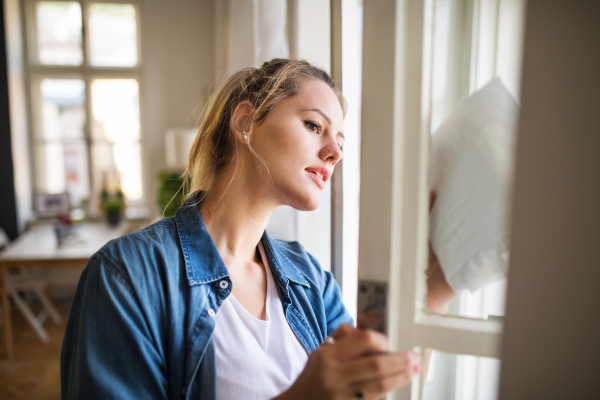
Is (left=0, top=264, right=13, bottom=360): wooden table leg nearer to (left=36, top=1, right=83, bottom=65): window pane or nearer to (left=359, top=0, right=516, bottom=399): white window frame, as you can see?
(left=36, top=1, right=83, bottom=65): window pane

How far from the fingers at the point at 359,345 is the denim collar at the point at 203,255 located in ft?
1.42

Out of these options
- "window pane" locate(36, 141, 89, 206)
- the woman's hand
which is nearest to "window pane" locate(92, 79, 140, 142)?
"window pane" locate(36, 141, 89, 206)

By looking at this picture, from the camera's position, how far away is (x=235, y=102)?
0.96m

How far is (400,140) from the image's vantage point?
37 centimetres

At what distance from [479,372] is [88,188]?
4482mm

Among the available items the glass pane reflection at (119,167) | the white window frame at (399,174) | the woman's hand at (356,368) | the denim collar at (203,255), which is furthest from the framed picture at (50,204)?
the white window frame at (399,174)

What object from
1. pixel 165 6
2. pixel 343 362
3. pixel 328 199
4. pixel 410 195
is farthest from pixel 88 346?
pixel 165 6

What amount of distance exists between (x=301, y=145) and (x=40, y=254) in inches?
103

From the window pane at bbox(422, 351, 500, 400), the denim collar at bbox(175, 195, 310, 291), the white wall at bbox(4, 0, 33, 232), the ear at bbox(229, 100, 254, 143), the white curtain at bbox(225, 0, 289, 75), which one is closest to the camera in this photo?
the window pane at bbox(422, 351, 500, 400)

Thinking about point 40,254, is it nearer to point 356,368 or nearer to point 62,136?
point 62,136

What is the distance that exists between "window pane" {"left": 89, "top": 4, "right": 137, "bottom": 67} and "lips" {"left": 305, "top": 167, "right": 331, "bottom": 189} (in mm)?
3862

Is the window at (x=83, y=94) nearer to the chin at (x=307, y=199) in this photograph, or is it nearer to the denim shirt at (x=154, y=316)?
the denim shirt at (x=154, y=316)

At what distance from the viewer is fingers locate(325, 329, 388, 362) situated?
0.38m

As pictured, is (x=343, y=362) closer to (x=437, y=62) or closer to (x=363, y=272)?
(x=363, y=272)
